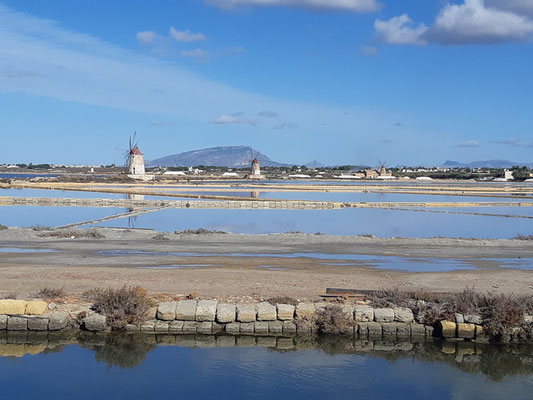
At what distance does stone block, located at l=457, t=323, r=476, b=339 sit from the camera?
24.9ft

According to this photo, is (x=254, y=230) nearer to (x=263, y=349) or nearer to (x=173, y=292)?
(x=173, y=292)

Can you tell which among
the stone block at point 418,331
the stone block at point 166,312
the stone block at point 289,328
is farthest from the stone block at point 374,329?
the stone block at point 166,312

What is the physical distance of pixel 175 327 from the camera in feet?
25.2

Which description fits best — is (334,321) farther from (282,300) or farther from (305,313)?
(282,300)

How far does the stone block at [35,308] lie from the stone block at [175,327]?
1.55 metres

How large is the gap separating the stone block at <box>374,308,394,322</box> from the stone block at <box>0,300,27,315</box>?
14.1 feet

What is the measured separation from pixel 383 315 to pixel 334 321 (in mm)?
638

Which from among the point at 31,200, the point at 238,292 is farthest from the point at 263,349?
the point at 31,200

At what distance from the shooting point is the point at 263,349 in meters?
7.33

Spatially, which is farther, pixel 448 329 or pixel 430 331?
pixel 430 331

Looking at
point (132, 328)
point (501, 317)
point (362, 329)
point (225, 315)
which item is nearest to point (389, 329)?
point (362, 329)

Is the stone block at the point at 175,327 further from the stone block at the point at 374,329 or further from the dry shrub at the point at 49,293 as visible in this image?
the stone block at the point at 374,329

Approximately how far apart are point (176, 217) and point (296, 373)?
19.3m

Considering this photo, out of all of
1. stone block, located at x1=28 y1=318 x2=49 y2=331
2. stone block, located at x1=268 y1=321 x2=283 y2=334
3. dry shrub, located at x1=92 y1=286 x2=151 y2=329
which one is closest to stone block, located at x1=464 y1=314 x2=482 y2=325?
stone block, located at x1=268 y1=321 x2=283 y2=334
